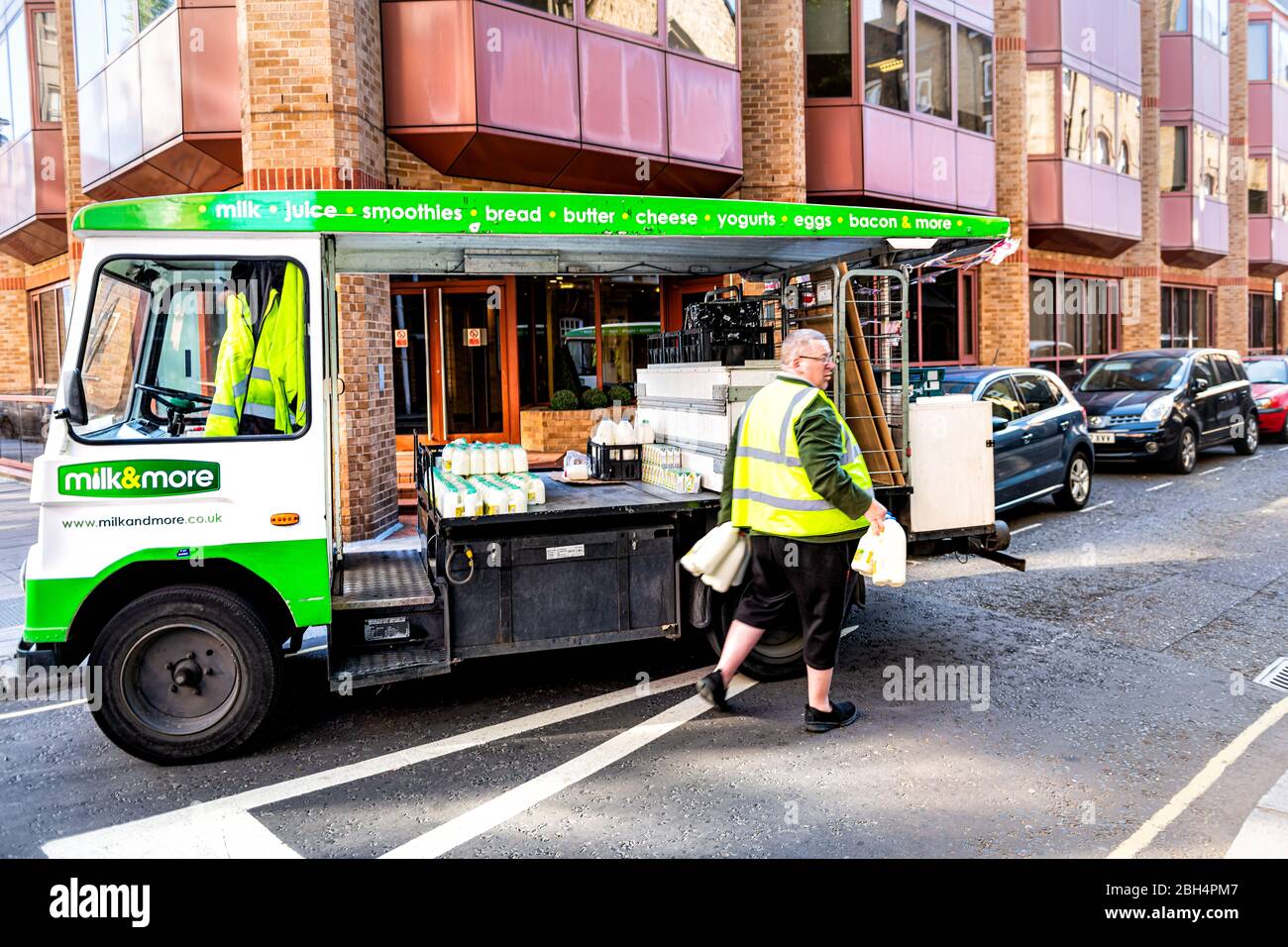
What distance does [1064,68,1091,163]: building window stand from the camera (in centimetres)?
2225

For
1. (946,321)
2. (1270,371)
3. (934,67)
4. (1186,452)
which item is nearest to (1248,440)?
(1186,452)

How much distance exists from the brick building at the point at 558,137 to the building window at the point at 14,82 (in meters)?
0.08

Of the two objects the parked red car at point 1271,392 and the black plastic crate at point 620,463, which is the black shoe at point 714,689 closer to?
the black plastic crate at point 620,463

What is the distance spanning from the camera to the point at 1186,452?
1526 centimetres

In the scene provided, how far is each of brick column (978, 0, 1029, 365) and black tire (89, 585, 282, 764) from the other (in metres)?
18.4

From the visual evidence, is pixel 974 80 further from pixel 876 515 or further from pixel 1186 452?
pixel 876 515

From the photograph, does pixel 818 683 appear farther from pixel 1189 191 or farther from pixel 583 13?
pixel 1189 191

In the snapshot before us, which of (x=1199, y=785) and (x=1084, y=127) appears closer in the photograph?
(x=1199, y=785)

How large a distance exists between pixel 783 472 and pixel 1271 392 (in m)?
18.6

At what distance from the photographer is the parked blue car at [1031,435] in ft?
36.0

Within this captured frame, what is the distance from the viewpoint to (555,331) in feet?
50.3

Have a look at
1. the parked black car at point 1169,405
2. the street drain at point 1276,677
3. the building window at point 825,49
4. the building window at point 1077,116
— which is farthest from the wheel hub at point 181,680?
the building window at point 1077,116
